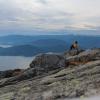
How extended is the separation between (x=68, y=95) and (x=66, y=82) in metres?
3.08

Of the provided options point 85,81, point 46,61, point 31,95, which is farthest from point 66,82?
point 46,61

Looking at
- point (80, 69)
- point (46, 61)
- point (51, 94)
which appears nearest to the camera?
point (51, 94)

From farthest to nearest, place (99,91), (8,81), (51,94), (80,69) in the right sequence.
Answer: (8,81)
(80,69)
(51,94)
(99,91)

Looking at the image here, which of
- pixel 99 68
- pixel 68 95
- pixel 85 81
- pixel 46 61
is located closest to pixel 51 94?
pixel 68 95

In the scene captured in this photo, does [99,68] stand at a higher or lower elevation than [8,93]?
higher

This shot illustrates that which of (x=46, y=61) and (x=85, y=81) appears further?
(x=46, y=61)

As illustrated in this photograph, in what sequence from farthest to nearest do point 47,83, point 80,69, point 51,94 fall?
point 80,69, point 47,83, point 51,94

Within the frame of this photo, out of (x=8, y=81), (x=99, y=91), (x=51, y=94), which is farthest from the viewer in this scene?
(x=8, y=81)

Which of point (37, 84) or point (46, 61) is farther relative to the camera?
point (46, 61)

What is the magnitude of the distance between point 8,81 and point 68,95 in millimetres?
12621

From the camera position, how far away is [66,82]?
2373 cm

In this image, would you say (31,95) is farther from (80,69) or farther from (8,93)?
(80,69)

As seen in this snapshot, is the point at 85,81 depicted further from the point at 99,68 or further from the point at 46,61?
the point at 46,61

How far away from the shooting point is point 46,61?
4059cm
